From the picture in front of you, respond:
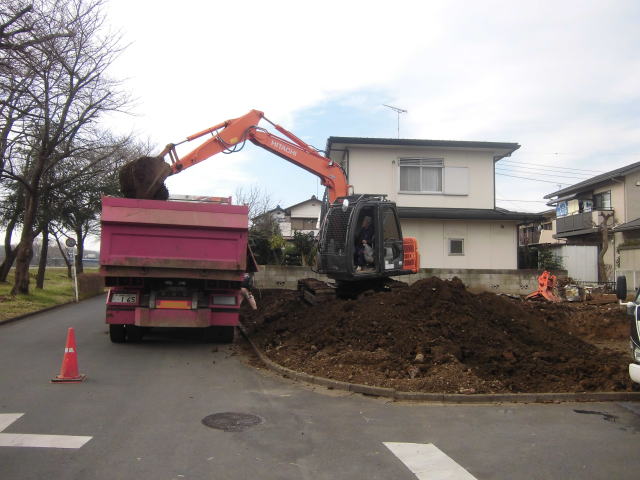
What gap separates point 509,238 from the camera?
74.5 ft

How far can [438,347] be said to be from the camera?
8.66m

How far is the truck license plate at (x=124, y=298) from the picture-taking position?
430 inches

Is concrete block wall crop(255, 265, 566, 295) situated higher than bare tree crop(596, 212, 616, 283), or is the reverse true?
bare tree crop(596, 212, 616, 283)

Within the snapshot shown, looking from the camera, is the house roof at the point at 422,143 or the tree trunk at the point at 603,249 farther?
the tree trunk at the point at 603,249

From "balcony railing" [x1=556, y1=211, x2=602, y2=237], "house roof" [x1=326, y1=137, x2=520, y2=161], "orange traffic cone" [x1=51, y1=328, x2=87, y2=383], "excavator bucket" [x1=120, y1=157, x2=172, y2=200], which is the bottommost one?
"orange traffic cone" [x1=51, y1=328, x2=87, y2=383]

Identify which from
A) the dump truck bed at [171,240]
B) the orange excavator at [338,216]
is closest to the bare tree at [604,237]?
the orange excavator at [338,216]

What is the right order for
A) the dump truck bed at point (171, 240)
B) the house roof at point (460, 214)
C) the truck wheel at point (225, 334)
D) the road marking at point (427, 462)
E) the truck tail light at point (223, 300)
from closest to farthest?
the road marking at point (427, 462) → the dump truck bed at point (171, 240) → the truck tail light at point (223, 300) → the truck wheel at point (225, 334) → the house roof at point (460, 214)

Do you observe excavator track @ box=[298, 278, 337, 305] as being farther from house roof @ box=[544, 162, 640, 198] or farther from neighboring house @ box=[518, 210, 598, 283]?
house roof @ box=[544, 162, 640, 198]

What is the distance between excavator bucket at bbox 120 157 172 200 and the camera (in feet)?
37.6

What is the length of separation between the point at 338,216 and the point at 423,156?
37.5 ft

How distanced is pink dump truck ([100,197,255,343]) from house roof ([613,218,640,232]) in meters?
27.8

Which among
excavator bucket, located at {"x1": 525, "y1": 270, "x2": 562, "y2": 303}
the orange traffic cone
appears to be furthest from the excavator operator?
excavator bucket, located at {"x1": 525, "y1": 270, "x2": 562, "y2": 303}

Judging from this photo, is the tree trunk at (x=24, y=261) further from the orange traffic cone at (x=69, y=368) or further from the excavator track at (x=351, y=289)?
the orange traffic cone at (x=69, y=368)

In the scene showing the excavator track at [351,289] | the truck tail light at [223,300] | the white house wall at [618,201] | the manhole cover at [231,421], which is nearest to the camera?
the manhole cover at [231,421]
